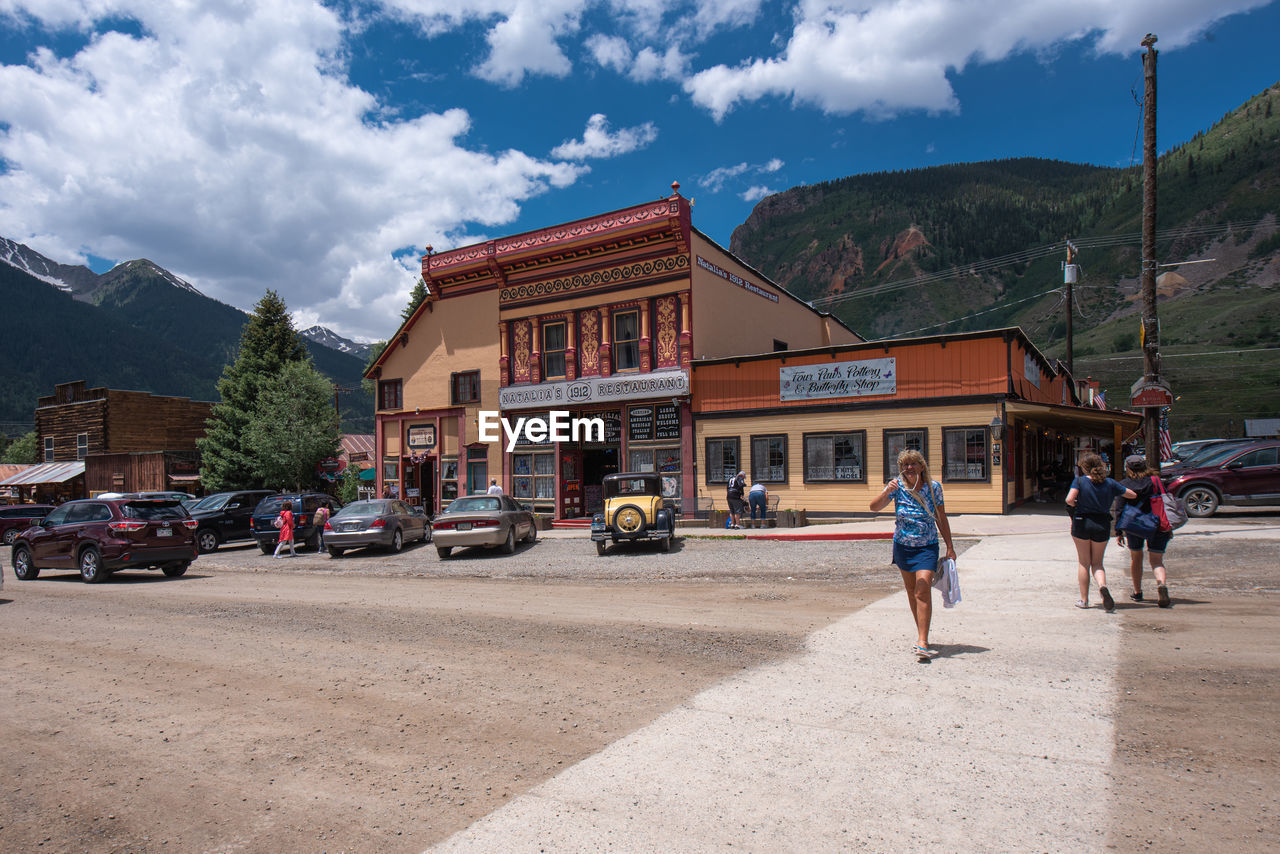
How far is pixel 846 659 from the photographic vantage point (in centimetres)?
667

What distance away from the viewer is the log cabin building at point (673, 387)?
20.5 metres

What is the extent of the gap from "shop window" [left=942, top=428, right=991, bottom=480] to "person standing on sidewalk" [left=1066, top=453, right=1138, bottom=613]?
1190 centimetres

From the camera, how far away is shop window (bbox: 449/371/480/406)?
28781 millimetres

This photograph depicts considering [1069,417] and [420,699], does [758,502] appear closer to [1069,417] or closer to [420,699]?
[1069,417]

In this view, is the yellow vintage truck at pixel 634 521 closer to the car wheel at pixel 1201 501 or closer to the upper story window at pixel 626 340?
the upper story window at pixel 626 340

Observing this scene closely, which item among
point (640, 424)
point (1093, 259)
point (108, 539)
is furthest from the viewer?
point (1093, 259)

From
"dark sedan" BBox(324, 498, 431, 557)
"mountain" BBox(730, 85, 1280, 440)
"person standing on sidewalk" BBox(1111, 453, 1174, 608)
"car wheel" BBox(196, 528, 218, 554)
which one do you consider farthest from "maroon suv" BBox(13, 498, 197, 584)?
"mountain" BBox(730, 85, 1280, 440)

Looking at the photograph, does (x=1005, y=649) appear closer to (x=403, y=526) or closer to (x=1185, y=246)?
(x=403, y=526)

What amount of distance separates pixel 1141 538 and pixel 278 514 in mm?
21125

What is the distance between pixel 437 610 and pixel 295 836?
6.59 meters

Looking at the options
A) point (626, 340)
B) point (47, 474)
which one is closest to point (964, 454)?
point (626, 340)

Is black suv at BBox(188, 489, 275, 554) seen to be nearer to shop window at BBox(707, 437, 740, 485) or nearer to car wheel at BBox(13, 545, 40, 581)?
car wheel at BBox(13, 545, 40, 581)

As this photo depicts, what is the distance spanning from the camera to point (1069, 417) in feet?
72.6

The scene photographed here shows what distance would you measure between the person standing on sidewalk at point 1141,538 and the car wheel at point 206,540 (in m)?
23.8
